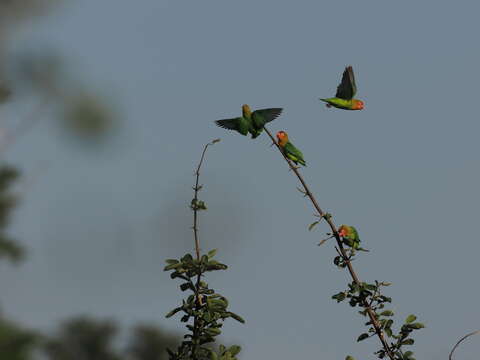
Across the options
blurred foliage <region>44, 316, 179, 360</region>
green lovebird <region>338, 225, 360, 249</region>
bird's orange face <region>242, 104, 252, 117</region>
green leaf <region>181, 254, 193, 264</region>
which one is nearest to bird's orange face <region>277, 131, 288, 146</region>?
bird's orange face <region>242, 104, 252, 117</region>

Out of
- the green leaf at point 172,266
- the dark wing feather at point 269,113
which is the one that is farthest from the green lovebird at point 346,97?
the green leaf at point 172,266

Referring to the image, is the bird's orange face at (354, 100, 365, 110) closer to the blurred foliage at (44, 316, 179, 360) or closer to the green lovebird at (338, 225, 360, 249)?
the green lovebird at (338, 225, 360, 249)

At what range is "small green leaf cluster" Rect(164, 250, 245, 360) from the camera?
2.57m

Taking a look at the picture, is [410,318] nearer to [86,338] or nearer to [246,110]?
[246,110]

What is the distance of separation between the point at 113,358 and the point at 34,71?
8.81 metres

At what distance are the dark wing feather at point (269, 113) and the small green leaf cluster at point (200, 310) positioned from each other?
50 centimetres

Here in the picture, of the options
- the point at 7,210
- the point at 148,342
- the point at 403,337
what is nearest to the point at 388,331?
the point at 403,337

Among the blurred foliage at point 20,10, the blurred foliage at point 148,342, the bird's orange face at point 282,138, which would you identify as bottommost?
the bird's orange face at point 282,138

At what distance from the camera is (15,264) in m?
12.6

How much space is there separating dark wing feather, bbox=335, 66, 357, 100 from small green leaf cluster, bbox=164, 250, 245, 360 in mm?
695

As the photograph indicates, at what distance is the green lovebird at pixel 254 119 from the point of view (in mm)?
2613

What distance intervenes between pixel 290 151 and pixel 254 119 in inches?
6.5

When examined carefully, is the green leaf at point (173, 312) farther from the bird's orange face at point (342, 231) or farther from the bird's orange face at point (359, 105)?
the bird's orange face at point (359, 105)

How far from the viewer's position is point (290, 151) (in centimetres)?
265
